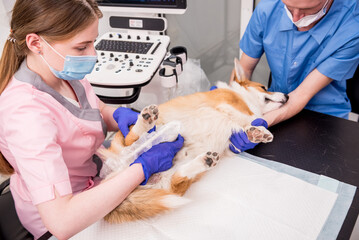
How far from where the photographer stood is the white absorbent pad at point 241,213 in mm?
870

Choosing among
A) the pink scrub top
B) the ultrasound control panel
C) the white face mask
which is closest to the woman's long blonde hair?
the pink scrub top

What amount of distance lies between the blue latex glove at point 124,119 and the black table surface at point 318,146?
0.57 m

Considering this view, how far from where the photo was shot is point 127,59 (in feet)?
6.39

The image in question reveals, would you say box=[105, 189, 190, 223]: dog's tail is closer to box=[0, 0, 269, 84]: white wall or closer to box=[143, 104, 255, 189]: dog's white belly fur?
box=[143, 104, 255, 189]: dog's white belly fur

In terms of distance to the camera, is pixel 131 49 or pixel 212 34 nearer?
pixel 131 49

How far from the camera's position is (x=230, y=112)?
1.33 meters

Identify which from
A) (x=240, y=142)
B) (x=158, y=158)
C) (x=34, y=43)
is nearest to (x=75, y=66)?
(x=34, y=43)

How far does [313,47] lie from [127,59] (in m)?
1.19

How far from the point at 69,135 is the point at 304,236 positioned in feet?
2.92

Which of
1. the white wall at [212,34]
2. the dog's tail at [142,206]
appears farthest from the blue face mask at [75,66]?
the white wall at [212,34]

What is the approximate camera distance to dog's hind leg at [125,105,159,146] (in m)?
1.16

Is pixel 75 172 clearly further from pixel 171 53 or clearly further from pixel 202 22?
pixel 202 22

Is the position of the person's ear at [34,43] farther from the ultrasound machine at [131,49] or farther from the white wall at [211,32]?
the white wall at [211,32]

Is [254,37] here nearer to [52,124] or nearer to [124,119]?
[124,119]
